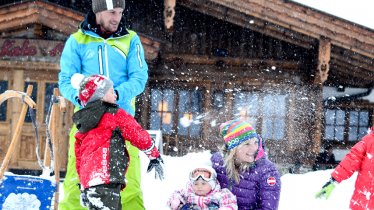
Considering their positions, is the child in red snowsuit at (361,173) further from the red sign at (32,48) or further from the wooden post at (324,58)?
the red sign at (32,48)

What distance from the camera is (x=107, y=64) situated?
3518mm

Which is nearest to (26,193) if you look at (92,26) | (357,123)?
(92,26)

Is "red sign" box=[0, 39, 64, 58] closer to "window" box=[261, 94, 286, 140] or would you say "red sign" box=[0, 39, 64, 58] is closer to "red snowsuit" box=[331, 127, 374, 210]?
"window" box=[261, 94, 286, 140]

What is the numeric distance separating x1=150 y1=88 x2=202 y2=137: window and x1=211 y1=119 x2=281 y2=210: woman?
8.10 meters

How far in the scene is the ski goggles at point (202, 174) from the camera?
377 cm

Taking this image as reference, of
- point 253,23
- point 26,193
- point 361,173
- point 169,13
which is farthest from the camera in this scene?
point 253,23

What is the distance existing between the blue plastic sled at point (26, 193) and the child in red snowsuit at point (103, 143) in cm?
98

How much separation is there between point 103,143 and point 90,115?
0.19 metres

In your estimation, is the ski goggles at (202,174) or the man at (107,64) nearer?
the man at (107,64)

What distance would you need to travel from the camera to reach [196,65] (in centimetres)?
1196

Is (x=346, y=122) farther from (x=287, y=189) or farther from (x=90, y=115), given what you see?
(x=90, y=115)

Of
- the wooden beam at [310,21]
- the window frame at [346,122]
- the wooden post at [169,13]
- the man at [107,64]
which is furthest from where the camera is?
the window frame at [346,122]

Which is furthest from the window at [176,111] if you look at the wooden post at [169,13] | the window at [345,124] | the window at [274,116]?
the window at [345,124]

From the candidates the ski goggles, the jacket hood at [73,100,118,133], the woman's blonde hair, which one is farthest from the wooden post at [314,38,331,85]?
the jacket hood at [73,100,118,133]
